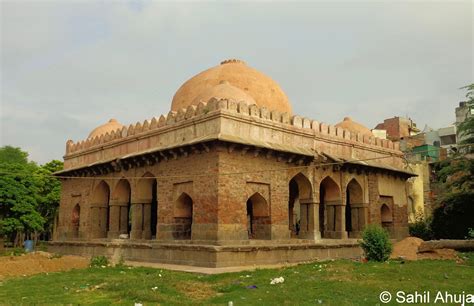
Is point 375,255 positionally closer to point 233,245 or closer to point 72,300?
point 233,245

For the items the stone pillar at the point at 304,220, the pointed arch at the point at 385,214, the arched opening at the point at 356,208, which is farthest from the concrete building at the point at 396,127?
the stone pillar at the point at 304,220

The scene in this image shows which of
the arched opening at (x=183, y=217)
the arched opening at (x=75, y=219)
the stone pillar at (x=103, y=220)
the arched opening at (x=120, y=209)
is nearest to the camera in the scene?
the arched opening at (x=183, y=217)

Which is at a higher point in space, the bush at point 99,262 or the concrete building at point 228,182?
the concrete building at point 228,182

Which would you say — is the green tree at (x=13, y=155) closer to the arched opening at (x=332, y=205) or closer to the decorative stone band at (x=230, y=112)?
the decorative stone band at (x=230, y=112)

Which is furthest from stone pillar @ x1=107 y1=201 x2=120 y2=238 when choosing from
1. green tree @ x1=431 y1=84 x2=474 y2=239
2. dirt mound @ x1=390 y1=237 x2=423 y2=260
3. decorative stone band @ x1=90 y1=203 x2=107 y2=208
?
green tree @ x1=431 y1=84 x2=474 y2=239

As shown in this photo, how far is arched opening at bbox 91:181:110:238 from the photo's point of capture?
19.0 metres

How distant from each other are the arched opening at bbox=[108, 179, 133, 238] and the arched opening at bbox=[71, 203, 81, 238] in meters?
3.03

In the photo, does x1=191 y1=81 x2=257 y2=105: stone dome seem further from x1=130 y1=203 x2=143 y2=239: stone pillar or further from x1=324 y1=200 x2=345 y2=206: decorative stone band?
x1=324 y1=200 x2=345 y2=206: decorative stone band

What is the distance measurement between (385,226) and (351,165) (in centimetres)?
414

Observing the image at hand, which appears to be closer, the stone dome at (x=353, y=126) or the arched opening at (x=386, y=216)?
the arched opening at (x=386, y=216)

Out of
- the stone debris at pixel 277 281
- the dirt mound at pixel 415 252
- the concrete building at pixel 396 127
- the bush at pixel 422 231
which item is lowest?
the stone debris at pixel 277 281

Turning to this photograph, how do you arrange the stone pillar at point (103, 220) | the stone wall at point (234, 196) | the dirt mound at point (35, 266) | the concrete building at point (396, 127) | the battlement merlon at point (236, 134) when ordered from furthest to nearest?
the concrete building at point (396, 127), the stone pillar at point (103, 220), the battlement merlon at point (236, 134), the stone wall at point (234, 196), the dirt mound at point (35, 266)

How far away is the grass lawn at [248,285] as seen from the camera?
→ 775 centimetres

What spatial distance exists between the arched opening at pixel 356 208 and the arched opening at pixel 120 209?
873 centimetres
